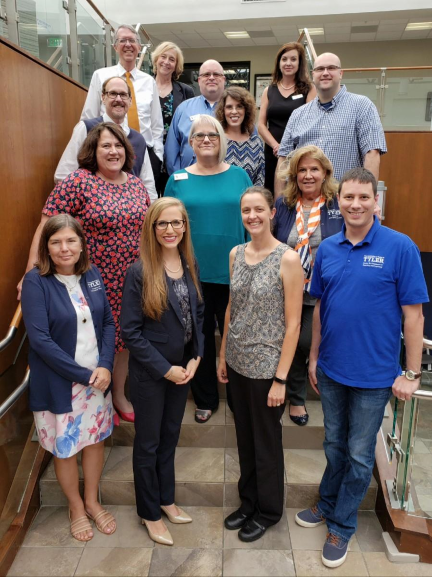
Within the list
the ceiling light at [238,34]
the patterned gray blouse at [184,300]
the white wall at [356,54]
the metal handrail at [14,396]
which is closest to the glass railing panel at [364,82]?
the patterned gray blouse at [184,300]

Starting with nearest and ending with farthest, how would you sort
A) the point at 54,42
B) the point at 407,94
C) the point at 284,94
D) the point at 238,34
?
the point at 284,94
the point at 54,42
the point at 407,94
the point at 238,34

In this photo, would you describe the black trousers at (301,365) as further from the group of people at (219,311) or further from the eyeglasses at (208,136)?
the eyeglasses at (208,136)

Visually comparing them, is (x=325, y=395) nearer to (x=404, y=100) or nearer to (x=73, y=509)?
(x=73, y=509)

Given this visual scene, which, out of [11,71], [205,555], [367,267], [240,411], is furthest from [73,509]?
[11,71]

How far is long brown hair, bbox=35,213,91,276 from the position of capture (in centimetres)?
224

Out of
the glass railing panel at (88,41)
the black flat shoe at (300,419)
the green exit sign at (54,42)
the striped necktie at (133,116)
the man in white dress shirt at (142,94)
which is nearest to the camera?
the black flat shoe at (300,419)

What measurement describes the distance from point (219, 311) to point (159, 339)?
28.3 inches

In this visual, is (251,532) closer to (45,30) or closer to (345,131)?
(345,131)

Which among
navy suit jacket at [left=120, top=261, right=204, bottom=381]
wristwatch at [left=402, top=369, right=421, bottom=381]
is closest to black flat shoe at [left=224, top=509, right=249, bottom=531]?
navy suit jacket at [left=120, top=261, right=204, bottom=381]

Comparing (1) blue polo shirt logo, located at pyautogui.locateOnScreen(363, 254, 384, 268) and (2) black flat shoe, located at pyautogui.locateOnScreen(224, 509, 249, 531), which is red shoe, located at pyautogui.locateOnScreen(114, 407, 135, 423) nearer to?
(2) black flat shoe, located at pyautogui.locateOnScreen(224, 509, 249, 531)

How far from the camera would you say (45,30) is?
12.8 ft

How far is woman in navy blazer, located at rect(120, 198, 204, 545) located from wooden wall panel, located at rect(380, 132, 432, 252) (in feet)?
17.6

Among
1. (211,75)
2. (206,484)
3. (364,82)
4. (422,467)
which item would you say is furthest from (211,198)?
(364,82)

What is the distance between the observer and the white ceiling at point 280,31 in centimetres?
1017
